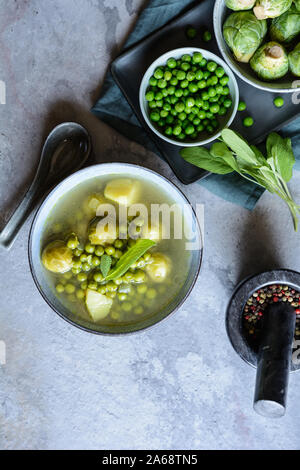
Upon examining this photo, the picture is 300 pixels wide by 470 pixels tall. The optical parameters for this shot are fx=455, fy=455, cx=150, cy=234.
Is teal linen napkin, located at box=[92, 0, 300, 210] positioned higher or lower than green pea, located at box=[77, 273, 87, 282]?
higher

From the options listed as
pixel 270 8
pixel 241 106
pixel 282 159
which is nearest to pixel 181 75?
pixel 241 106

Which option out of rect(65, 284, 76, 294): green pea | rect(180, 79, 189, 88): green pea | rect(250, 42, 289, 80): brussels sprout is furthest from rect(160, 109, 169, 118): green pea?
rect(65, 284, 76, 294): green pea

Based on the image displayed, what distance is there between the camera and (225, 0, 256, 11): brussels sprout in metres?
1.41

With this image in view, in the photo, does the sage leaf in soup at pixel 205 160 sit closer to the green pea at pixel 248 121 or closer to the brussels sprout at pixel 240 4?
the green pea at pixel 248 121

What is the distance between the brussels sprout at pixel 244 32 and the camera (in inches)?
56.3

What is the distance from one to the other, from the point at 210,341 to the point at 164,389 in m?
0.25

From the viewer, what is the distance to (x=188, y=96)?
1559 mm

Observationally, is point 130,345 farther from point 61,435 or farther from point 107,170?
point 107,170

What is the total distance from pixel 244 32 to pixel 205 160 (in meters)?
0.41

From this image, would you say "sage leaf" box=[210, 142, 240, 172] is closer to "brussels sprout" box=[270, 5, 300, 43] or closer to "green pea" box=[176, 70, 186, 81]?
"green pea" box=[176, 70, 186, 81]

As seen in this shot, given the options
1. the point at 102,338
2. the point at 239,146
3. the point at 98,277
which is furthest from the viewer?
the point at 102,338

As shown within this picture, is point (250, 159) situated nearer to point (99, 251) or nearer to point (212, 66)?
point (212, 66)

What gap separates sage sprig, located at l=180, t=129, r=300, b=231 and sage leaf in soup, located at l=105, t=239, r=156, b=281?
1.00 ft

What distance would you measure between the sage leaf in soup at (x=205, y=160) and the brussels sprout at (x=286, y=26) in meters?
0.44
